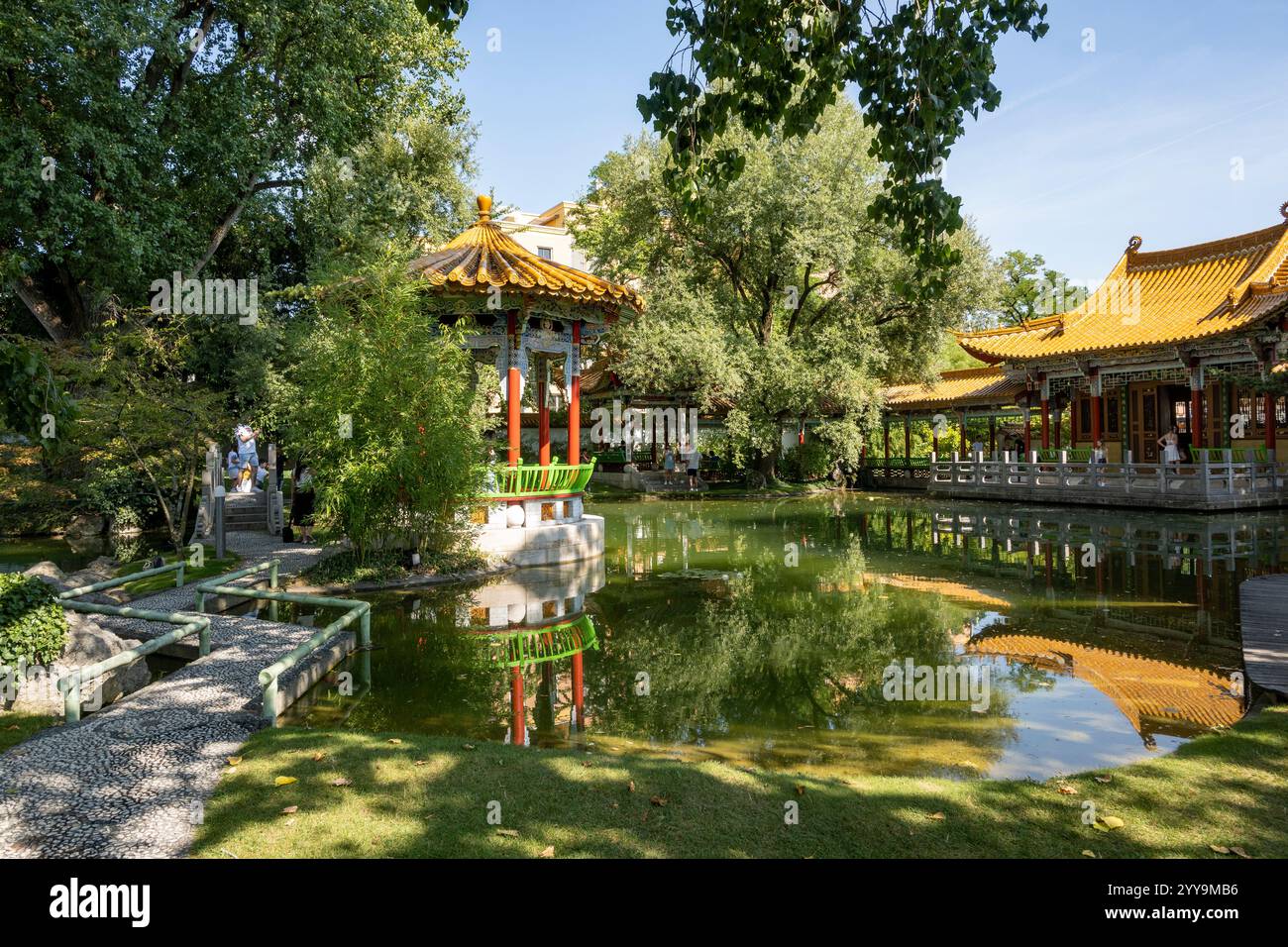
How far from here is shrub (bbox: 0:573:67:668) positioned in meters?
5.90

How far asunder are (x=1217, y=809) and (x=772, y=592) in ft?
21.7

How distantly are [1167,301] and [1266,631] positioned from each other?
20.8m

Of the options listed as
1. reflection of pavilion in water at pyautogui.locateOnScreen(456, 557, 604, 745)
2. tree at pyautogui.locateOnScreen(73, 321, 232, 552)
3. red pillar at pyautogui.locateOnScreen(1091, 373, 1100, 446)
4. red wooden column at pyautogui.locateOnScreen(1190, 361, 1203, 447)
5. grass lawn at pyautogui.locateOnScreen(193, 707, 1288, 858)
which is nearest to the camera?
grass lawn at pyautogui.locateOnScreen(193, 707, 1288, 858)

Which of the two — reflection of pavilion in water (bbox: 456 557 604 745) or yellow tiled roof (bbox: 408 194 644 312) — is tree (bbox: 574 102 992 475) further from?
reflection of pavilion in water (bbox: 456 557 604 745)

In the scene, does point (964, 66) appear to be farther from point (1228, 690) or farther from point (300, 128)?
point (300, 128)

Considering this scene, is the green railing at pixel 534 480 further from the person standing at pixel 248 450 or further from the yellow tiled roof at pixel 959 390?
the yellow tiled roof at pixel 959 390

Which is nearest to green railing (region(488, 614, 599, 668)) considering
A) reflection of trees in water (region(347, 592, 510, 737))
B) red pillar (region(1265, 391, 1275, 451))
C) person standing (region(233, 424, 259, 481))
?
reflection of trees in water (region(347, 592, 510, 737))

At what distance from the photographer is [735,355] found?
83.6 ft

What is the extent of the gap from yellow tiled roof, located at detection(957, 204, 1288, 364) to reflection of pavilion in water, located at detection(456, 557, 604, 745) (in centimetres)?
1820

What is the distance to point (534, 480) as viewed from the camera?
13016mm

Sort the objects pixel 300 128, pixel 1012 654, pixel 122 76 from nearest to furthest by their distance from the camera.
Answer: pixel 1012 654, pixel 122 76, pixel 300 128

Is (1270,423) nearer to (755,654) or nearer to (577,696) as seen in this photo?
(755,654)

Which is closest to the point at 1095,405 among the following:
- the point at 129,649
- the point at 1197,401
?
the point at 1197,401
